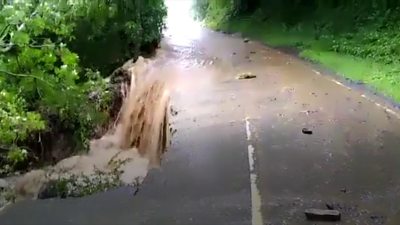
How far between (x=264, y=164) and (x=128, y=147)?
138 inches

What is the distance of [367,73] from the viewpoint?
51.4 ft

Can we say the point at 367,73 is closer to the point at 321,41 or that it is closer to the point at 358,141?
the point at 358,141

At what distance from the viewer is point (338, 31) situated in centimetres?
2406

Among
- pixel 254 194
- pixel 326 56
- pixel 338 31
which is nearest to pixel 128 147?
pixel 254 194

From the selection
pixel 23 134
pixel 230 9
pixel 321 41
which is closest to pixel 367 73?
pixel 321 41

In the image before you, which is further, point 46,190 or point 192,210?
point 46,190

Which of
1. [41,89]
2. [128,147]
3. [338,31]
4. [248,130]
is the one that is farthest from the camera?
[338,31]

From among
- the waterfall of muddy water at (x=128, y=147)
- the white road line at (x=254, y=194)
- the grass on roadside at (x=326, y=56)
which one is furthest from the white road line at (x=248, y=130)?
the grass on roadside at (x=326, y=56)

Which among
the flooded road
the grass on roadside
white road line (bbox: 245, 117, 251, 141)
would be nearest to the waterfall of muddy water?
the flooded road

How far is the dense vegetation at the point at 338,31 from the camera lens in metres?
16.3

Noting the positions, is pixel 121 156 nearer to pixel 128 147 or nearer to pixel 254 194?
pixel 128 147

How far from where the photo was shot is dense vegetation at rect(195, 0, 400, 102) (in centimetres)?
1628

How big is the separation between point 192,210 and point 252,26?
1065 inches

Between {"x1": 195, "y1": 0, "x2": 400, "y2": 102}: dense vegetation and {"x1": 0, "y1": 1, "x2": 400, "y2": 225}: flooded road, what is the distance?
1.22m
